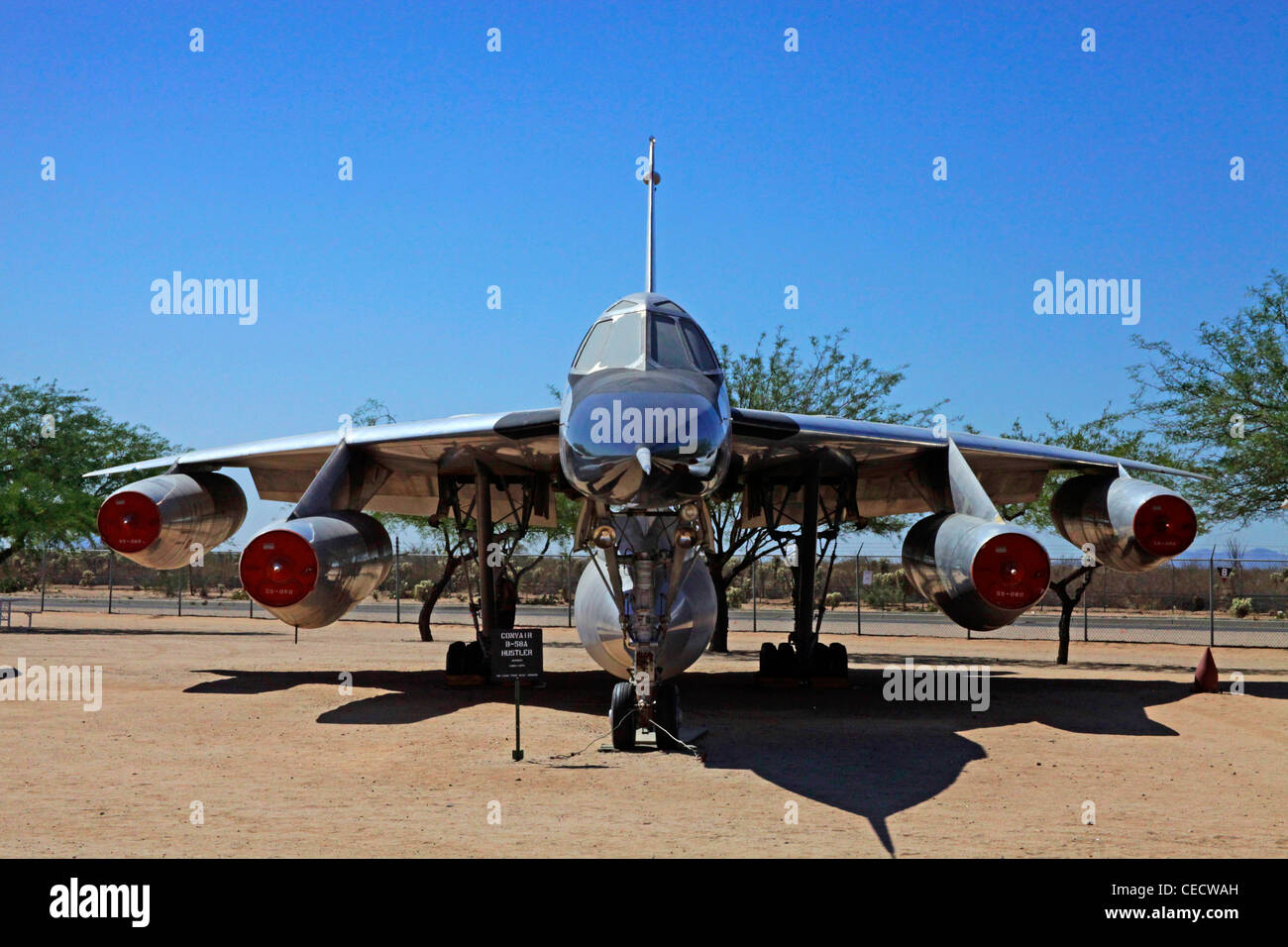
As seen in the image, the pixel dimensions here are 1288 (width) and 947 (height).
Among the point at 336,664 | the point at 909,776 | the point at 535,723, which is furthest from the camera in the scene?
the point at 336,664

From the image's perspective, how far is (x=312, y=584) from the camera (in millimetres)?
11219

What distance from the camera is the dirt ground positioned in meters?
6.95

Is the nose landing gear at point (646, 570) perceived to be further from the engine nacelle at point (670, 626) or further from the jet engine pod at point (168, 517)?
the jet engine pod at point (168, 517)

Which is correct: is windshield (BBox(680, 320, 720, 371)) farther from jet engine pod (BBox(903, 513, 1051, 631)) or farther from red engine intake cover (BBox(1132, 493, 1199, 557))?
red engine intake cover (BBox(1132, 493, 1199, 557))

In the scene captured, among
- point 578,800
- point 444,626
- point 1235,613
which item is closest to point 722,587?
point 444,626

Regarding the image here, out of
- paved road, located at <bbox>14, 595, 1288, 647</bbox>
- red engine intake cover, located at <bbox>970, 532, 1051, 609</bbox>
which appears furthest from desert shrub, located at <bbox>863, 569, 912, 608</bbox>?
red engine intake cover, located at <bbox>970, 532, 1051, 609</bbox>

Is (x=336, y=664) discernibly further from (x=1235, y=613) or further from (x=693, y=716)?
(x=1235, y=613)

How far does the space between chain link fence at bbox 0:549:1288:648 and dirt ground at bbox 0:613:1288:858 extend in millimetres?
6925

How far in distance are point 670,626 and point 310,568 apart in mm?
3828

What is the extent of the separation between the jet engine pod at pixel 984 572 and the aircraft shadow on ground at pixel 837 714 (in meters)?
1.44

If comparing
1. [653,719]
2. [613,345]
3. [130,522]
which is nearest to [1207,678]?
[653,719]
